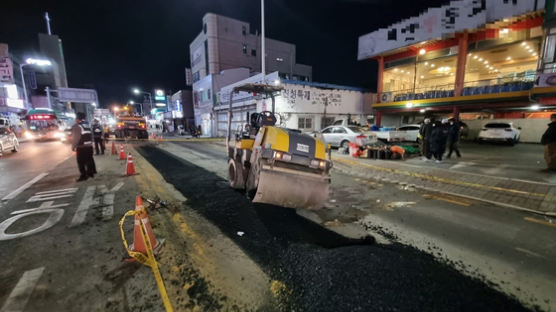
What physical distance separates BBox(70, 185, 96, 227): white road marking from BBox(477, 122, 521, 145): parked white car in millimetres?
22449

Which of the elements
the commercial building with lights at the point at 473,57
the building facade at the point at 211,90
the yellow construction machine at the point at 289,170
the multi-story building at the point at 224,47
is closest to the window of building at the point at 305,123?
the commercial building with lights at the point at 473,57

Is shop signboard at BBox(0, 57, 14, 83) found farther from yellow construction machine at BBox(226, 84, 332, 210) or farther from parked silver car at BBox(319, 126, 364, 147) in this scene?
yellow construction machine at BBox(226, 84, 332, 210)

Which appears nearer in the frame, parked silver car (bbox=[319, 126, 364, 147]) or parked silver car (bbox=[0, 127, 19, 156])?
parked silver car (bbox=[0, 127, 19, 156])

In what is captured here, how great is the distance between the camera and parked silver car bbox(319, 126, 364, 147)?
42.3 ft

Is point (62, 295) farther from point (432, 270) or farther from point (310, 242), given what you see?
point (432, 270)

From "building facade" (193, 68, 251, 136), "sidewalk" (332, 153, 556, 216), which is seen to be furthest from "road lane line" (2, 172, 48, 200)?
"building facade" (193, 68, 251, 136)

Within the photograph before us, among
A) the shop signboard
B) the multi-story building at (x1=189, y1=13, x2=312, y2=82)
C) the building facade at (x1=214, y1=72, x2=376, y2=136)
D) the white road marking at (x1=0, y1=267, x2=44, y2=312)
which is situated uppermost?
the multi-story building at (x1=189, y1=13, x2=312, y2=82)

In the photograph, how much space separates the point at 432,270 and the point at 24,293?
451cm

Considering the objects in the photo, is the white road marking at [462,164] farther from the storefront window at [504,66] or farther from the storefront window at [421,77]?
the storefront window at [421,77]

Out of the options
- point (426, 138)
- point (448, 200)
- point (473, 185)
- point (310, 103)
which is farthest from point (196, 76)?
point (448, 200)

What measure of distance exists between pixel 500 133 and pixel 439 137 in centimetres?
1092

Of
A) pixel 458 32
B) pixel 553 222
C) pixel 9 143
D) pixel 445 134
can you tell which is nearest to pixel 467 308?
pixel 553 222

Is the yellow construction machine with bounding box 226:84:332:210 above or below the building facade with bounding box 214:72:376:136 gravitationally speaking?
below

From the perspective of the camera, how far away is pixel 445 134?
29.9ft
